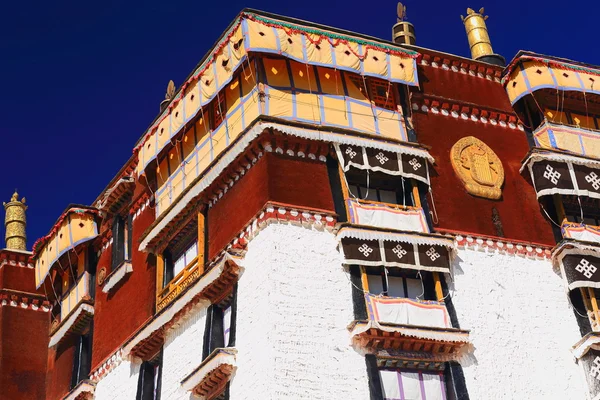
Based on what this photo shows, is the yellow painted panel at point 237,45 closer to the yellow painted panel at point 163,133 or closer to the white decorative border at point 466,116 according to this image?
the yellow painted panel at point 163,133

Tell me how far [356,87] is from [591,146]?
5.99 m

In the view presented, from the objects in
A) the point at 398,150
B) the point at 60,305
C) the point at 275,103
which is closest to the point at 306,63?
the point at 275,103

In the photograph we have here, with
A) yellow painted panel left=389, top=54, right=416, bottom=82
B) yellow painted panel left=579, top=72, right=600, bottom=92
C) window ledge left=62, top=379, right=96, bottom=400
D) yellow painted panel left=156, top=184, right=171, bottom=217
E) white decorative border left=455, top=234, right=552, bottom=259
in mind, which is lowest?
window ledge left=62, top=379, right=96, bottom=400

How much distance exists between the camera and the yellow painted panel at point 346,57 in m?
23.6

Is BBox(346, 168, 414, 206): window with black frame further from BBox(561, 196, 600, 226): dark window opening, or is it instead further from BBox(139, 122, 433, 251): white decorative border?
BBox(561, 196, 600, 226): dark window opening

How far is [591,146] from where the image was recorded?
25438 millimetres

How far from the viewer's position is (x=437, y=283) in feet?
72.4

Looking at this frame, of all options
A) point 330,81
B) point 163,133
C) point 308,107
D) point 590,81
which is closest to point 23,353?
point 163,133

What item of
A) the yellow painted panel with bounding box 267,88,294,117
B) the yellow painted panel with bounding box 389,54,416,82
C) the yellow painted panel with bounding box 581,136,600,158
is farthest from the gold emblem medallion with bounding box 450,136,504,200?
the yellow painted panel with bounding box 267,88,294,117

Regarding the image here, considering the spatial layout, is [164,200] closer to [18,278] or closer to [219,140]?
[219,140]

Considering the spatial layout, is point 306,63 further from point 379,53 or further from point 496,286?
point 496,286

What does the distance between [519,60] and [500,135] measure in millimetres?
1943

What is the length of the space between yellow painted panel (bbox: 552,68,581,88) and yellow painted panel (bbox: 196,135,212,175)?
8519 millimetres

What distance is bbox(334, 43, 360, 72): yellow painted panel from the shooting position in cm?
2364
